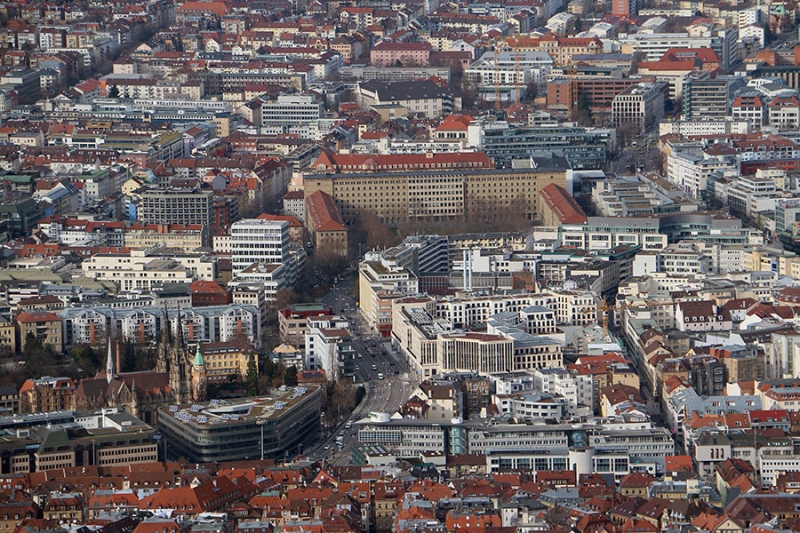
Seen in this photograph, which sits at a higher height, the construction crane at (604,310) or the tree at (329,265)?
the construction crane at (604,310)

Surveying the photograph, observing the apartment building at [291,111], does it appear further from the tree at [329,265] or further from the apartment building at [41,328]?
the apartment building at [41,328]

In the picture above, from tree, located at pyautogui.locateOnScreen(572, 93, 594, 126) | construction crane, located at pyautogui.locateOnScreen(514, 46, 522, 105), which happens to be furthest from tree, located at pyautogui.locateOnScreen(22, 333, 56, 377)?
construction crane, located at pyautogui.locateOnScreen(514, 46, 522, 105)

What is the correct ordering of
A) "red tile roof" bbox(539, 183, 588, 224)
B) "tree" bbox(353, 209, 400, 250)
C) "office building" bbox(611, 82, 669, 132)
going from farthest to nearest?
1. "office building" bbox(611, 82, 669, 132)
2. "tree" bbox(353, 209, 400, 250)
3. "red tile roof" bbox(539, 183, 588, 224)

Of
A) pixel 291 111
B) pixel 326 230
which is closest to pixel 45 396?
pixel 326 230

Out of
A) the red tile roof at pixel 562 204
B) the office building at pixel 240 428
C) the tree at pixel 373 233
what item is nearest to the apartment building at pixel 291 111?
the tree at pixel 373 233

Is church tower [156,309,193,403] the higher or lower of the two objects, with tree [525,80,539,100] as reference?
higher

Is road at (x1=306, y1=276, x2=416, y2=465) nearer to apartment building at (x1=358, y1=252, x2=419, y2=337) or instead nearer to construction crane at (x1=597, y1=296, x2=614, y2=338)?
apartment building at (x1=358, y1=252, x2=419, y2=337)
